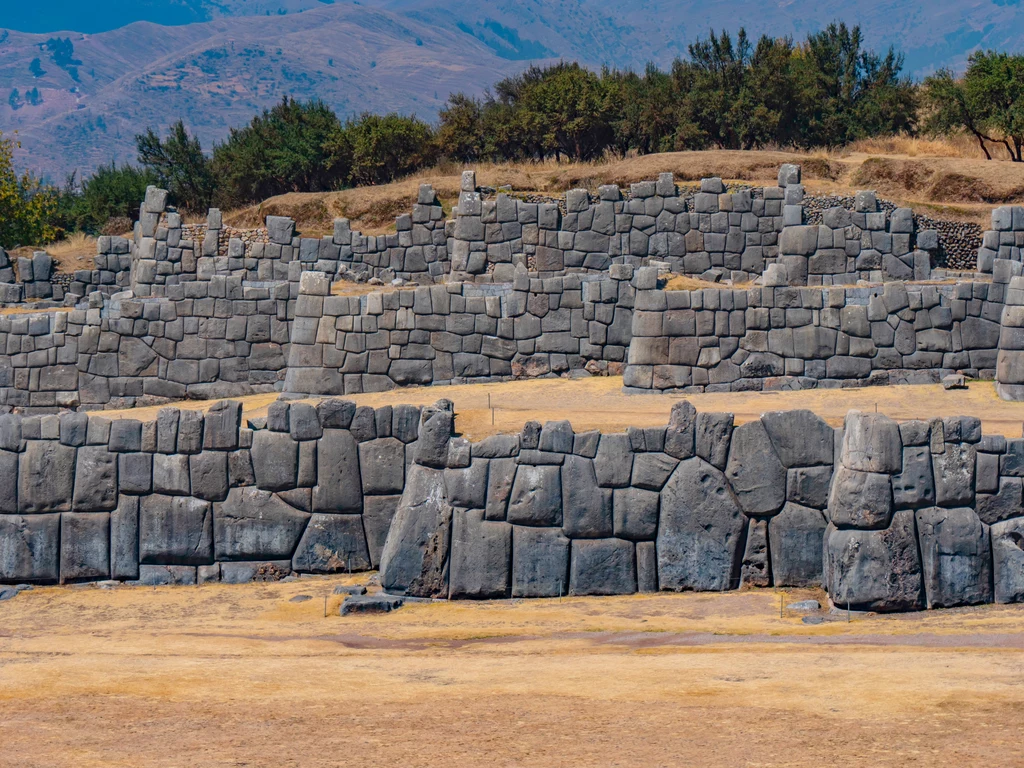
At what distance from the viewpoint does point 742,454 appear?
1808 centimetres

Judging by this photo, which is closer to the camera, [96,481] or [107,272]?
[96,481]

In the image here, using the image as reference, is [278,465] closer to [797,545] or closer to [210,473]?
[210,473]

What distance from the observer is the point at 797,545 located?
1800cm

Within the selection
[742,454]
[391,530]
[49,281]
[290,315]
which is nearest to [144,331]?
[290,315]

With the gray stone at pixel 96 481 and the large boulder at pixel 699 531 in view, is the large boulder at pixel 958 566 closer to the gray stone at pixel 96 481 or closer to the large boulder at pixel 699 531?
the large boulder at pixel 699 531

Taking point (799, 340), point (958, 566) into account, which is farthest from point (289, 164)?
point (958, 566)

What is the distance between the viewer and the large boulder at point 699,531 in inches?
712

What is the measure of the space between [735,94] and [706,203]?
1478cm

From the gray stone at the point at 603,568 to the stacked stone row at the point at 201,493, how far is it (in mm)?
2745

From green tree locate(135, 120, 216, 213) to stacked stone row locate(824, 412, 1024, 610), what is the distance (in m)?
36.5

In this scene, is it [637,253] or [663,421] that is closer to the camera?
[663,421]

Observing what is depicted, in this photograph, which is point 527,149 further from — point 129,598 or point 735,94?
point 129,598

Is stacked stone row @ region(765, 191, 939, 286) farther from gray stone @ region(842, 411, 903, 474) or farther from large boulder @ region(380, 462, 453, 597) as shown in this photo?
large boulder @ region(380, 462, 453, 597)

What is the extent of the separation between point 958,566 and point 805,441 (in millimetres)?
2199
